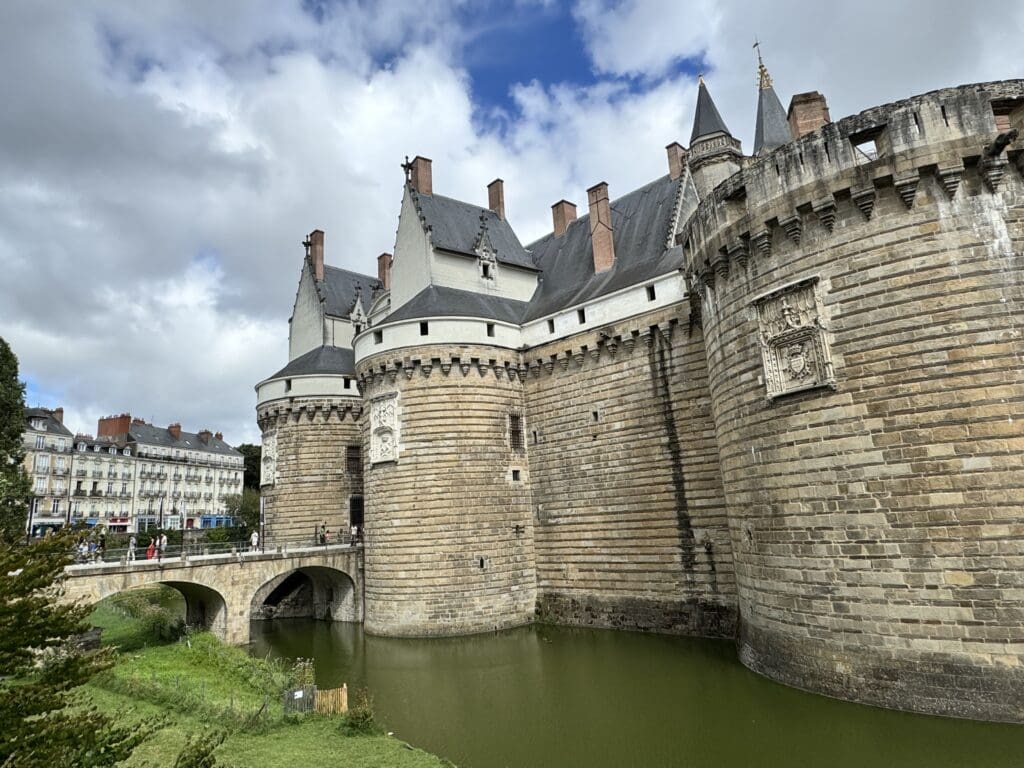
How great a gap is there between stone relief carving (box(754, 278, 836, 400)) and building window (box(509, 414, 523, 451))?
10.8 meters

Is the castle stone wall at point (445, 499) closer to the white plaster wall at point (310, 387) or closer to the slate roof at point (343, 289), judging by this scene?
the white plaster wall at point (310, 387)

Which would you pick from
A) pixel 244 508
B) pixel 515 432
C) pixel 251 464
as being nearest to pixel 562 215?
pixel 515 432

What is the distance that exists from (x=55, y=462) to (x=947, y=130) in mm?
59648

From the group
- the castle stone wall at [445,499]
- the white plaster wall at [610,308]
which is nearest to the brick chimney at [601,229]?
the white plaster wall at [610,308]

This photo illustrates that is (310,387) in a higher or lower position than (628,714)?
higher

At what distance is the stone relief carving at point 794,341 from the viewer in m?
11.6

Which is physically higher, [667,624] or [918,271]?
[918,271]

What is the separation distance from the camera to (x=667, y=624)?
17.7 m

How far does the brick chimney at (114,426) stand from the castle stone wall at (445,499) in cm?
4735

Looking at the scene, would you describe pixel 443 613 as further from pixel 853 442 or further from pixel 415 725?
pixel 853 442

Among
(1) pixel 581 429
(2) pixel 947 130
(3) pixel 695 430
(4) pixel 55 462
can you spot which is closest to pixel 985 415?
(2) pixel 947 130

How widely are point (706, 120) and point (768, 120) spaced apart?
6.54 ft

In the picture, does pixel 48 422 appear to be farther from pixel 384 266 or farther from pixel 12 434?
pixel 384 266

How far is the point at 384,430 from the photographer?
21234 millimetres
